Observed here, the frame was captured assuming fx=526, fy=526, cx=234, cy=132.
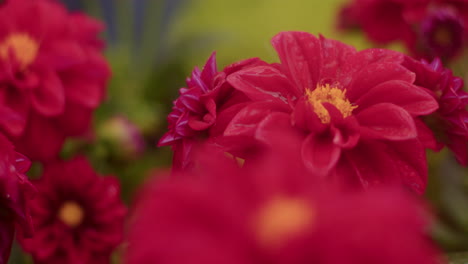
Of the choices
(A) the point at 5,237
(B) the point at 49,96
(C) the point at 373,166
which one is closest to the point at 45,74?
(B) the point at 49,96

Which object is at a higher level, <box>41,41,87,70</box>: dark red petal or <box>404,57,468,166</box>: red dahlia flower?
<box>404,57,468,166</box>: red dahlia flower

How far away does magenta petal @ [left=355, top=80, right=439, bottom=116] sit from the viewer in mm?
→ 239

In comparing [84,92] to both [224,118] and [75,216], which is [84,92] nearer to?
[75,216]

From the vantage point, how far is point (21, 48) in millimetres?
411

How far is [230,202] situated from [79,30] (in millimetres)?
379

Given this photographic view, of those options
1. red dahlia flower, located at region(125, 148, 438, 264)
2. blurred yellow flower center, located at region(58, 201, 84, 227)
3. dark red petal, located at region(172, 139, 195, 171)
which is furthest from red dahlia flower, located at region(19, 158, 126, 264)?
red dahlia flower, located at region(125, 148, 438, 264)

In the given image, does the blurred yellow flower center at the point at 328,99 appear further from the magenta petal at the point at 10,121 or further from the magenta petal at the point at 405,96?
the magenta petal at the point at 10,121

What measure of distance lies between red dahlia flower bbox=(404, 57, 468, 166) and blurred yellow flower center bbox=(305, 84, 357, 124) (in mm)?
43

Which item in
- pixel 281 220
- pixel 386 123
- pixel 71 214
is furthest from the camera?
pixel 71 214

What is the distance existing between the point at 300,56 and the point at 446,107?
0.08 m

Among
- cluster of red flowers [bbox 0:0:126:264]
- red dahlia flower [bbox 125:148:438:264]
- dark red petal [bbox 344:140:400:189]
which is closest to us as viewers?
red dahlia flower [bbox 125:148:438:264]

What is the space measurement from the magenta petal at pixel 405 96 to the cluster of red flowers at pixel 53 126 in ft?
0.60

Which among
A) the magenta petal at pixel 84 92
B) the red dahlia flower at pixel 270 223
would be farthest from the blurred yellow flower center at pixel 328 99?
the magenta petal at pixel 84 92

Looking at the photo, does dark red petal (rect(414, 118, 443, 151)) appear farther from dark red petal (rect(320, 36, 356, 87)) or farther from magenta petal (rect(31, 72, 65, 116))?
magenta petal (rect(31, 72, 65, 116))
